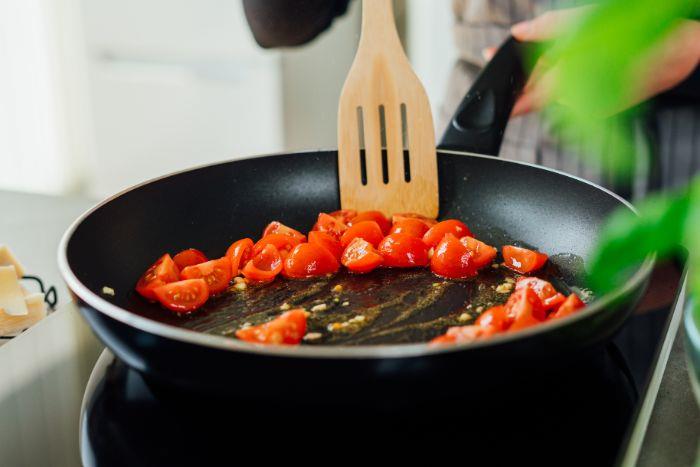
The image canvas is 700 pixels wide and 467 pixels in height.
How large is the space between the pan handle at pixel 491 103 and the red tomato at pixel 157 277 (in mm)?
484

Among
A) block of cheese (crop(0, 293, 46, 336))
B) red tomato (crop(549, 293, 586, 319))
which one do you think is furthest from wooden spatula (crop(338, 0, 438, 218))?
block of cheese (crop(0, 293, 46, 336))

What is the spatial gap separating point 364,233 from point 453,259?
0.14 meters

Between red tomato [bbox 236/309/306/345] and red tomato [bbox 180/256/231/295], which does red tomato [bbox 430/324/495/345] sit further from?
red tomato [bbox 180/256/231/295]

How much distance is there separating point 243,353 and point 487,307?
464mm

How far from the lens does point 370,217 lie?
1159 millimetres

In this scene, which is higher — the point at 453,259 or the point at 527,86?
the point at 527,86

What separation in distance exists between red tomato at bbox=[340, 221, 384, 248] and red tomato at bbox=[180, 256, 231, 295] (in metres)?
0.18

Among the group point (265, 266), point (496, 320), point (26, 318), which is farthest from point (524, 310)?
point (26, 318)

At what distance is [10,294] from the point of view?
89cm

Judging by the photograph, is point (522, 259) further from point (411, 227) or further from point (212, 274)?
point (212, 274)

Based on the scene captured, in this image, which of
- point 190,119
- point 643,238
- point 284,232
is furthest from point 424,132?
point 190,119

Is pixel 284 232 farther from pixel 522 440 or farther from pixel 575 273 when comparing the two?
pixel 522 440

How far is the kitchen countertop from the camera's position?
655mm

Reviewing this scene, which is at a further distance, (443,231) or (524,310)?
(443,231)
